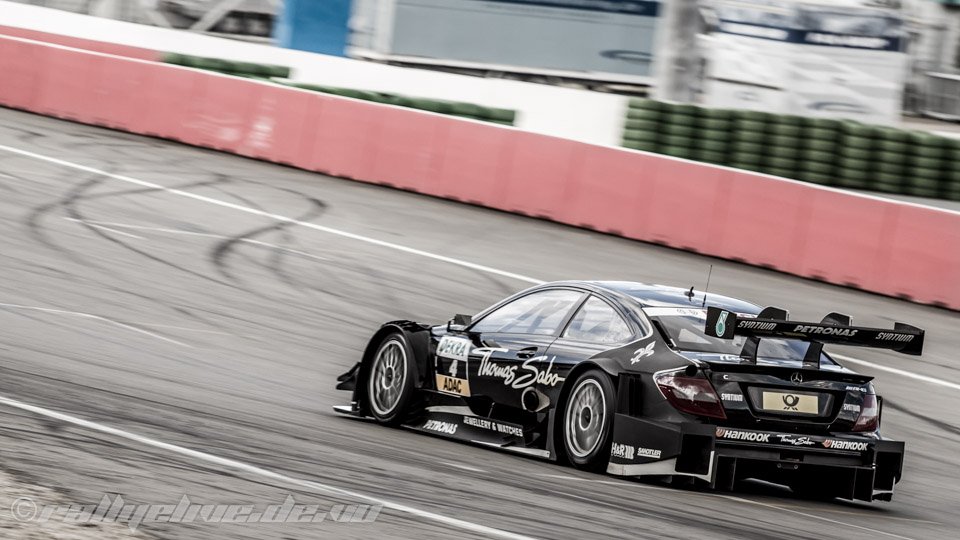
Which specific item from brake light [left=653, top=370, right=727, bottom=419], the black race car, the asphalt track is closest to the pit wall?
the asphalt track

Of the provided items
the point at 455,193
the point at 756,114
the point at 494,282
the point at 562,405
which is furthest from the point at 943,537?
the point at 756,114

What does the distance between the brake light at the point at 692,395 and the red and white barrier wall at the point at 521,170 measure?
10917mm

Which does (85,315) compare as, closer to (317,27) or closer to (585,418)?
(585,418)

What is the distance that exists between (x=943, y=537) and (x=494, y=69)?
29087mm

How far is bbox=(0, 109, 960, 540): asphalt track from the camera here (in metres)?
6.76

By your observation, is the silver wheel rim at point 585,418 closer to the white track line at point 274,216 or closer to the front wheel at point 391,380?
the front wheel at point 391,380

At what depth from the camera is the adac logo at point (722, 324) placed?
7582mm

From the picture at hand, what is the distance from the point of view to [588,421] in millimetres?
8203

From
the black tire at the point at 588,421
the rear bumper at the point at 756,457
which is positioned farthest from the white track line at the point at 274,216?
the rear bumper at the point at 756,457

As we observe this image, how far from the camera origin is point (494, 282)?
1683 cm

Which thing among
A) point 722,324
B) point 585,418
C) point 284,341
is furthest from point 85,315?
point 722,324

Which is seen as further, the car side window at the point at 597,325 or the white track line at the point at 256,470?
the car side window at the point at 597,325

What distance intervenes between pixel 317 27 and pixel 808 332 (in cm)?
2940

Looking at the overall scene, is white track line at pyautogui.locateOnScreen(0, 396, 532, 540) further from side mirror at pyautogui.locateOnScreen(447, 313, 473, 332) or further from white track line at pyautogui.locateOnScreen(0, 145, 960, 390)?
white track line at pyautogui.locateOnScreen(0, 145, 960, 390)
